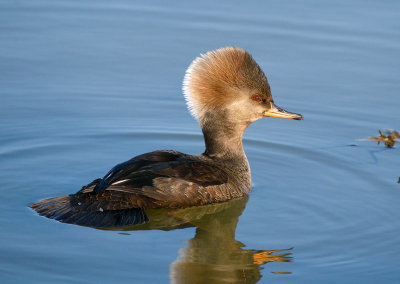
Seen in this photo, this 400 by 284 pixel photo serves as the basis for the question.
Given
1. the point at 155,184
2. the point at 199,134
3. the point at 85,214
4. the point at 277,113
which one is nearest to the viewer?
the point at 85,214

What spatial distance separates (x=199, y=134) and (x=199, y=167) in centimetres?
195

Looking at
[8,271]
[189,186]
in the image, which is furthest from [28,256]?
[189,186]

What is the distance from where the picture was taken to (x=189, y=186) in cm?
757

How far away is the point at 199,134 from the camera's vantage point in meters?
9.72

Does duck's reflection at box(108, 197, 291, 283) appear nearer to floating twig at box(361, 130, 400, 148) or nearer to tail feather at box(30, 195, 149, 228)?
tail feather at box(30, 195, 149, 228)

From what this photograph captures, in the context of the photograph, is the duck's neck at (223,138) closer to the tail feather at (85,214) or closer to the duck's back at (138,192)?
the duck's back at (138,192)

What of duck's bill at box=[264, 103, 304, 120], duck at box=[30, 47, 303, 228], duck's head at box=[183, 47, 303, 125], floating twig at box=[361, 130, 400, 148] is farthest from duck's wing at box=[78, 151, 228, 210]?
floating twig at box=[361, 130, 400, 148]

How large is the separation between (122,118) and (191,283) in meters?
4.29

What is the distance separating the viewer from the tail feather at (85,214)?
23.0 feet

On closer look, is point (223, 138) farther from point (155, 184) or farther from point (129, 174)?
point (129, 174)

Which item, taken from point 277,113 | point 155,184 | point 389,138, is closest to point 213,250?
point 155,184

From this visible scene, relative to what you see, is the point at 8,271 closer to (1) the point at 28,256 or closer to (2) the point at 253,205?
(1) the point at 28,256

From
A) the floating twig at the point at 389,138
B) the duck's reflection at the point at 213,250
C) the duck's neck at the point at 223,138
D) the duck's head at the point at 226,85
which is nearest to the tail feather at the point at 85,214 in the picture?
the duck's reflection at the point at 213,250

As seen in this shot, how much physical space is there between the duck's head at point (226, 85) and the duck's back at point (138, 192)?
75 cm
